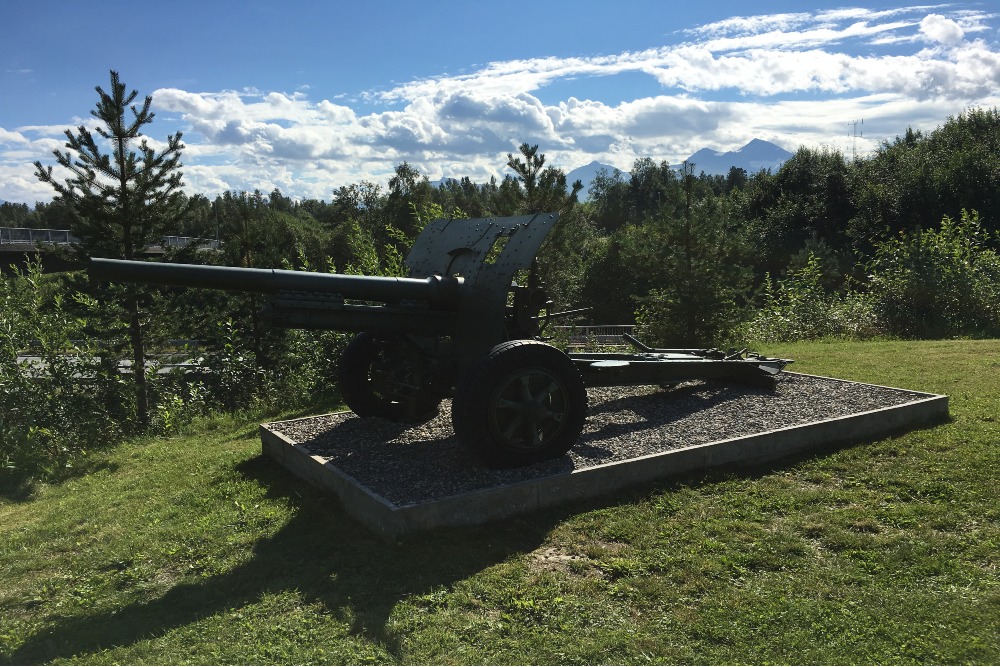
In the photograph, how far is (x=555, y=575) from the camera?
403 cm

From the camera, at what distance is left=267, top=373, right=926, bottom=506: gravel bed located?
5.15 metres

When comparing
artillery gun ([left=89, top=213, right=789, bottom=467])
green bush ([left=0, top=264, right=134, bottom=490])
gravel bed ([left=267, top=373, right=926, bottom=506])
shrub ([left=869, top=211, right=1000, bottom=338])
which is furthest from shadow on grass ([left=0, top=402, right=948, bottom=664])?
shrub ([left=869, top=211, right=1000, bottom=338])

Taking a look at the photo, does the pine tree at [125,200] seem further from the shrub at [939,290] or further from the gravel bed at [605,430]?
the shrub at [939,290]

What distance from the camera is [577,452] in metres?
5.69

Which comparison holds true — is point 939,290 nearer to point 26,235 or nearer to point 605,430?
point 605,430

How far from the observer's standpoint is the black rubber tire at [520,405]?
16.3 feet

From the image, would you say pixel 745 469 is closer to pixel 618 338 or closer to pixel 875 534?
pixel 875 534

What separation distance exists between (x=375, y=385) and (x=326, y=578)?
8.51 ft

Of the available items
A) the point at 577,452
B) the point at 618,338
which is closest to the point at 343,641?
the point at 577,452

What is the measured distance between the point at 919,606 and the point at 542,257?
16087 millimetres

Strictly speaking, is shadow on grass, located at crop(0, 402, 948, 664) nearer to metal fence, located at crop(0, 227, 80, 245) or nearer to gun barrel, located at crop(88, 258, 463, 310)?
gun barrel, located at crop(88, 258, 463, 310)

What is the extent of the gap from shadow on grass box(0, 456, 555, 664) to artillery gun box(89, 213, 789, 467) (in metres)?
0.74

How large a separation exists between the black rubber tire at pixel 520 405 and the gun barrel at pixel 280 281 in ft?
2.12

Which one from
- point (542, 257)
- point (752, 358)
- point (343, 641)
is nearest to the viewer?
point (343, 641)
